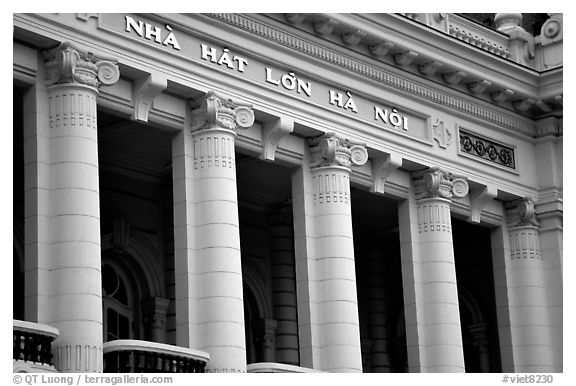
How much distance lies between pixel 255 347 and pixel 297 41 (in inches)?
374

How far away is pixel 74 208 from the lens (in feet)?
94.7

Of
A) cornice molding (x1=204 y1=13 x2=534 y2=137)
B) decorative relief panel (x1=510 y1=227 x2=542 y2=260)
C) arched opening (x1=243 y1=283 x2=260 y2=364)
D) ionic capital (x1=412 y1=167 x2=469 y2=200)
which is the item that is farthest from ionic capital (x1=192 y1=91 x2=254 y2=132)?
decorative relief panel (x1=510 y1=227 x2=542 y2=260)

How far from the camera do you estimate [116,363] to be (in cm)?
2898

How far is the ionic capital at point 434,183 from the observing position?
1468 inches

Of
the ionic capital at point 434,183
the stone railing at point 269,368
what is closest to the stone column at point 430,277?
the ionic capital at point 434,183

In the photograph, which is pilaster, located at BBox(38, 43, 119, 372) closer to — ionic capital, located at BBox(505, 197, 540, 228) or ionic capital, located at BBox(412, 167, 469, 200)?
ionic capital, located at BBox(412, 167, 469, 200)

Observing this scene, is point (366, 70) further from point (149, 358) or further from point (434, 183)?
point (149, 358)

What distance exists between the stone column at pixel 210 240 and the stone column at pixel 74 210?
260cm

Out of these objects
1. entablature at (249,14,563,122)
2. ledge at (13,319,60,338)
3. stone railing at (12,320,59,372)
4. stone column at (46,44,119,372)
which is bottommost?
stone railing at (12,320,59,372)

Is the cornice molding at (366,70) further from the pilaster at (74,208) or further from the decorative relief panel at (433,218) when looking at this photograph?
the pilaster at (74,208)

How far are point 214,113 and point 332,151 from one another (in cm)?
353

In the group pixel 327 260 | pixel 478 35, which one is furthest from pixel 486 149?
pixel 327 260

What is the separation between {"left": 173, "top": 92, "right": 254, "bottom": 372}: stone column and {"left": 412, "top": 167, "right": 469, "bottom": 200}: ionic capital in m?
6.26

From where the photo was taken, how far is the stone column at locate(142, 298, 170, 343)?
37.8 m
